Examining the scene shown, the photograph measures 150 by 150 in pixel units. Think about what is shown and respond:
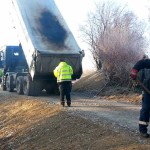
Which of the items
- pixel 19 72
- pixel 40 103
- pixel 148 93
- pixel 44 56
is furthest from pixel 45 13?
pixel 148 93

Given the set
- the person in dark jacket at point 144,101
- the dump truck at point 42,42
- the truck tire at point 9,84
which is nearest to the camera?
the person in dark jacket at point 144,101

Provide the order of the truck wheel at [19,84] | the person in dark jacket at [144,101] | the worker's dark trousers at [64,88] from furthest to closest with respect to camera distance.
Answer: the truck wheel at [19,84]
the worker's dark trousers at [64,88]
the person in dark jacket at [144,101]

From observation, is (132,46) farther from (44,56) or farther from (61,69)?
(61,69)

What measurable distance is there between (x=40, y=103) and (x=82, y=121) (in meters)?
5.23

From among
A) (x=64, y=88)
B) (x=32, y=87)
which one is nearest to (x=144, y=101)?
(x=64, y=88)

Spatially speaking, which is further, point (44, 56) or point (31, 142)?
point (44, 56)

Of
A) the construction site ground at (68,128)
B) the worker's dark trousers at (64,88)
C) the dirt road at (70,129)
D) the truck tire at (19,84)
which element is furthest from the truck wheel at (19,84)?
the worker's dark trousers at (64,88)

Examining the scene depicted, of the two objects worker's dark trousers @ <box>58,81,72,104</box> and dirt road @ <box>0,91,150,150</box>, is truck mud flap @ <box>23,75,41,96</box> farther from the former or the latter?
worker's dark trousers @ <box>58,81,72,104</box>

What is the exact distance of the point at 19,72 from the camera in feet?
74.0

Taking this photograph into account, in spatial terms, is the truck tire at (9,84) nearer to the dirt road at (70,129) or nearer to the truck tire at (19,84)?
the truck tire at (19,84)

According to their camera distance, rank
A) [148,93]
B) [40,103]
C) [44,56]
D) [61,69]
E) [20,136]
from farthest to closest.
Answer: [44,56] → [40,103] → [61,69] → [20,136] → [148,93]

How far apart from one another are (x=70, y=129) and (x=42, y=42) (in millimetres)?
9338

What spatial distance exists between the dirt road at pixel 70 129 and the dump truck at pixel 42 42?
3551 millimetres

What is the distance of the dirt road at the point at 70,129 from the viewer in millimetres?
8516
